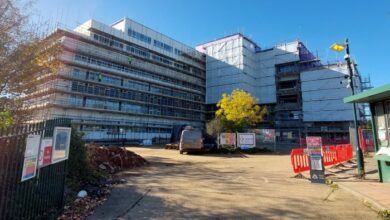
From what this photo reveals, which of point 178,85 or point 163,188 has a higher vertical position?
point 178,85

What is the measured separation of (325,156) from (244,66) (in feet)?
175

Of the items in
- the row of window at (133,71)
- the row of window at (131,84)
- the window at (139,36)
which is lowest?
the row of window at (131,84)

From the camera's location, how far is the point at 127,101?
54938mm

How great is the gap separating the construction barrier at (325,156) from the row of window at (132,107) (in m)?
40.8

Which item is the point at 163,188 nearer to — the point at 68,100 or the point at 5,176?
the point at 5,176

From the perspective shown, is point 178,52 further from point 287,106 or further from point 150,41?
point 287,106

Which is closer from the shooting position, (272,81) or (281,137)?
(281,137)

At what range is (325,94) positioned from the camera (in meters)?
59.4

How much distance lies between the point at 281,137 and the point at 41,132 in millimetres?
60081

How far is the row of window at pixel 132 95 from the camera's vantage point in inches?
1887

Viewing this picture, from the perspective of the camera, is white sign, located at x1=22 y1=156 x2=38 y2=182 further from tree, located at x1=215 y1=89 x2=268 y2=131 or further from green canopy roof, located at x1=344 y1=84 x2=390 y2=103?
tree, located at x1=215 y1=89 x2=268 y2=131

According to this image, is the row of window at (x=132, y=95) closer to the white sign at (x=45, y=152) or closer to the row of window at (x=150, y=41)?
the row of window at (x=150, y=41)

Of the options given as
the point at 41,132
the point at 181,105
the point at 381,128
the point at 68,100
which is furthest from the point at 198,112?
the point at 41,132

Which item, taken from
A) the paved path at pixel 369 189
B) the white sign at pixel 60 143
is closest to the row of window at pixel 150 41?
the paved path at pixel 369 189
